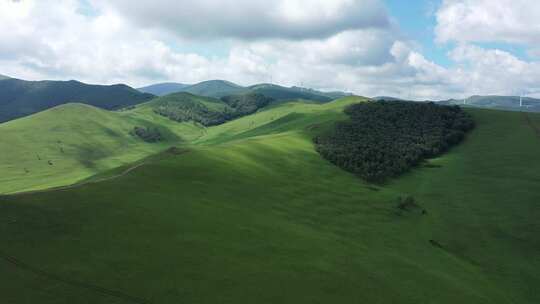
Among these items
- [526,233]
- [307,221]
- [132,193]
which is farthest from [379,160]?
[132,193]

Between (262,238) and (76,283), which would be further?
(262,238)

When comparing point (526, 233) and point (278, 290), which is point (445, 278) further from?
point (526, 233)

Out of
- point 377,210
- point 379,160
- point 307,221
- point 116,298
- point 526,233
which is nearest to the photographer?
point 116,298

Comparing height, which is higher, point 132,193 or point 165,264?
point 132,193

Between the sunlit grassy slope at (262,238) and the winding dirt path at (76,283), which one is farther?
the sunlit grassy slope at (262,238)

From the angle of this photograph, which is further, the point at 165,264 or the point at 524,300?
the point at 524,300

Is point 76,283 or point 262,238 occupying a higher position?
point 76,283

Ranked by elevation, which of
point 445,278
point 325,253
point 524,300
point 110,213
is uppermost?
point 110,213

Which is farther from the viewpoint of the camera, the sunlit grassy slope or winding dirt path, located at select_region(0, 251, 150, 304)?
the sunlit grassy slope
